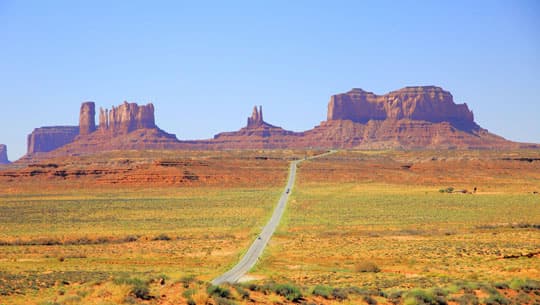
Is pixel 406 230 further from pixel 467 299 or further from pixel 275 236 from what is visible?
pixel 467 299

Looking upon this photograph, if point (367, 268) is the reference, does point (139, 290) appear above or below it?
above

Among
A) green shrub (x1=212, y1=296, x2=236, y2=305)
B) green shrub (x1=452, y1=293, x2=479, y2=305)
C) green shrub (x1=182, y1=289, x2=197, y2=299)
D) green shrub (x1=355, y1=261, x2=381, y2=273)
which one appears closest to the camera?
green shrub (x1=212, y1=296, x2=236, y2=305)

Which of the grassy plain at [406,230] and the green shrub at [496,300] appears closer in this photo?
the green shrub at [496,300]

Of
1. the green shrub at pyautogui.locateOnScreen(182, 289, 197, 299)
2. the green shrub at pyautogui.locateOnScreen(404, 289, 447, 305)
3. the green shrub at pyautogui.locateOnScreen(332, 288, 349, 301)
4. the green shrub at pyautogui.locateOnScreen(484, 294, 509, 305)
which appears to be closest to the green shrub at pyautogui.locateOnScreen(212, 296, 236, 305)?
the green shrub at pyautogui.locateOnScreen(182, 289, 197, 299)

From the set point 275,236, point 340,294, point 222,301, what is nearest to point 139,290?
point 222,301

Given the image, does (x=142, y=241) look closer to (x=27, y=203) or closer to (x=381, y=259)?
(x=381, y=259)

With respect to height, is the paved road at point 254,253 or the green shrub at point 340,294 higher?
the green shrub at point 340,294

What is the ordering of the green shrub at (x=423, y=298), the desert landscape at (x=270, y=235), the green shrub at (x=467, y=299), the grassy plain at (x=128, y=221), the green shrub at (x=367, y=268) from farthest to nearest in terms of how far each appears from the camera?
the grassy plain at (x=128, y=221)
the green shrub at (x=367, y=268)
the desert landscape at (x=270, y=235)
the green shrub at (x=467, y=299)
the green shrub at (x=423, y=298)

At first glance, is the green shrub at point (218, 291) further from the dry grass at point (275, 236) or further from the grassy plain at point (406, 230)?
the grassy plain at point (406, 230)

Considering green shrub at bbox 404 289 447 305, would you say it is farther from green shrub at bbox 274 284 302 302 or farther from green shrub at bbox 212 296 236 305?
green shrub at bbox 212 296 236 305

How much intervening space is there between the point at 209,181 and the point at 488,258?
74.7 m

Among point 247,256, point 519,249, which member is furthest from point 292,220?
point 519,249

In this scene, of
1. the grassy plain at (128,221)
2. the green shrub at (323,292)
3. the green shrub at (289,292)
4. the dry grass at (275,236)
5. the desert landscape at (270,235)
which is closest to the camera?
the green shrub at (289,292)

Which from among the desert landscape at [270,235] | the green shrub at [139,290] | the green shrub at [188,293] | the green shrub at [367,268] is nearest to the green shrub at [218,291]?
the desert landscape at [270,235]
